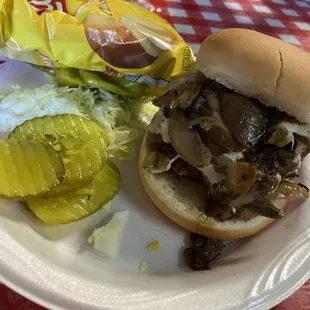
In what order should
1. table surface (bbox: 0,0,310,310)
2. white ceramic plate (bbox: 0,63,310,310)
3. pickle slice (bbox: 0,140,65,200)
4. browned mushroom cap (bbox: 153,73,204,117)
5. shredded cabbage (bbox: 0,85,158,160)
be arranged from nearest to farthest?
1. white ceramic plate (bbox: 0,63,310,310)
2. pickle slice (bbox: 0,140,65,200)
3. browned mushroom cap (bbox: 153,73,204,117)
4. shredded cabbage (bbox: 0,85,158,160)
5. table surface (bbox: 0,0,310,310)

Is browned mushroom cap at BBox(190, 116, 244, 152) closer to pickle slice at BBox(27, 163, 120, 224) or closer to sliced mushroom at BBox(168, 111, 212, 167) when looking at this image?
sliced mushroom at BBox(168, 111, 212, 167)

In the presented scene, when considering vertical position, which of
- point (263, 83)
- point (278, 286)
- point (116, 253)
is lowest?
point (116, 253)

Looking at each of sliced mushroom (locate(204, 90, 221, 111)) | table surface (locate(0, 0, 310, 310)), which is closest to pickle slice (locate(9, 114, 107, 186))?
sliced mushroom (locate(204, 90, 221, 111))

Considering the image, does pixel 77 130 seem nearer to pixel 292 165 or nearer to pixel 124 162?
pixel 124 162

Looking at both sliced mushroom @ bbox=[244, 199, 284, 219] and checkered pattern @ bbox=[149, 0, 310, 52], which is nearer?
sliced mushroom @ bbox=[244, 199, 284, 219]

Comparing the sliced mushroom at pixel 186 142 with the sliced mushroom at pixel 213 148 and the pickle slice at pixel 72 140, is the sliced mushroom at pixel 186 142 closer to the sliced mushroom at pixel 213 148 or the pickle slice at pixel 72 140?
the sliced mushroom at pixel 213 148

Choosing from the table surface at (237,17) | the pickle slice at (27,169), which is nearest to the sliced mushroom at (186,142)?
the pickle slice at (27,169)

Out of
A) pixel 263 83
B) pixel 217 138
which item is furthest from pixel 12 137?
pixel 263 83
